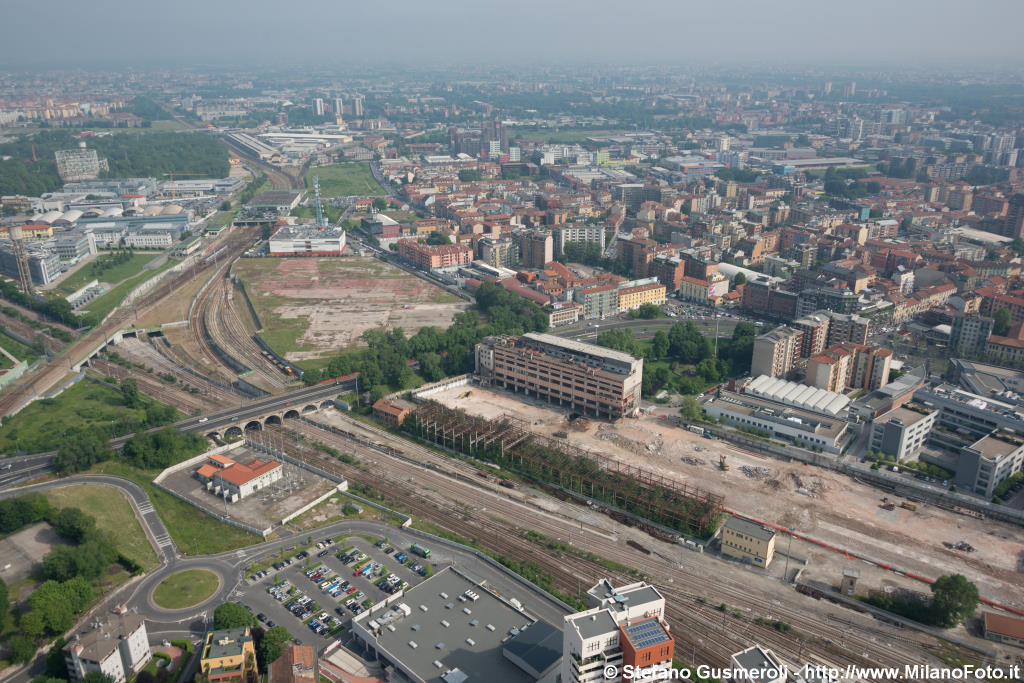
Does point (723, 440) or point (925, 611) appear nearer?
point (925, 611)

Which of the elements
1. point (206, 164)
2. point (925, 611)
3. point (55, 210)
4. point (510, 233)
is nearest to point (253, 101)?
point (206, 164)

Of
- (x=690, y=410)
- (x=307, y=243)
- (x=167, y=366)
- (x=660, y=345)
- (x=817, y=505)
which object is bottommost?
(x=167, y=366)

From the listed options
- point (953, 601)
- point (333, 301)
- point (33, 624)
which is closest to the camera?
point (33, 624)

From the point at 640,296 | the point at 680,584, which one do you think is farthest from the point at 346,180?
the point at 680,584

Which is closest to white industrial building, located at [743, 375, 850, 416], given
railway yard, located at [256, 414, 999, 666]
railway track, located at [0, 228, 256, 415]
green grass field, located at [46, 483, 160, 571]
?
railway yard, located at [256, 414, 999, 666]

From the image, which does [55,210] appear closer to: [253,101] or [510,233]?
[510,233]

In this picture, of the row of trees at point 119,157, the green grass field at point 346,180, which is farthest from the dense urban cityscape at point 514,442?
the green grass field at point 346,180

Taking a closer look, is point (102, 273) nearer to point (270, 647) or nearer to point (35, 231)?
point (35, 231)
